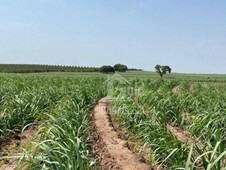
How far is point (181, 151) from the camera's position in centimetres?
415

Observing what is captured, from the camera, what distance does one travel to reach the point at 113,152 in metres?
6.10

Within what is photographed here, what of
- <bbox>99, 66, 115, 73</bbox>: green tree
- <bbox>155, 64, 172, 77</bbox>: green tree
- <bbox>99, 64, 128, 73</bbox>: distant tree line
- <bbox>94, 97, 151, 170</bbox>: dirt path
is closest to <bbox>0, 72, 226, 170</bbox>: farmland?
<bbox>94, 97, 151, 170</bbox>: dirt path

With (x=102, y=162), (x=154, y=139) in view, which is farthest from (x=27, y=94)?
(x=154, y=139)

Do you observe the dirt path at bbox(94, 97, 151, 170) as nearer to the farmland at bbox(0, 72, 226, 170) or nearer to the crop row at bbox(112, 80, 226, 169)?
the farmland at bbox(0, 72, 226, 170)

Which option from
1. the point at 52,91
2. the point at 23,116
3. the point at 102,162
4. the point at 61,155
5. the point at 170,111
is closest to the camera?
the point at 61,155

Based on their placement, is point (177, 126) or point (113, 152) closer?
point (113, 152)

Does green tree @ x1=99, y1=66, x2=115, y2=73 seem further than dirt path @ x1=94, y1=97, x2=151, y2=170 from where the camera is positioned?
Yes

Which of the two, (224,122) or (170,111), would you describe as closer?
(224,122)

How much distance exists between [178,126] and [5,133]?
3.84 meters

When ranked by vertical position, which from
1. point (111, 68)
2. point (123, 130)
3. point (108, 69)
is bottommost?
point (123, 130)

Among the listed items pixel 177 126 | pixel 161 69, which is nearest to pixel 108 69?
pixel 161 69

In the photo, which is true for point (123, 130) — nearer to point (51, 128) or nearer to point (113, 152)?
point (113, 152)

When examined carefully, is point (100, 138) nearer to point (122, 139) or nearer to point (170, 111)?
point (122, 139)

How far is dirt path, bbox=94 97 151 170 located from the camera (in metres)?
5.37
